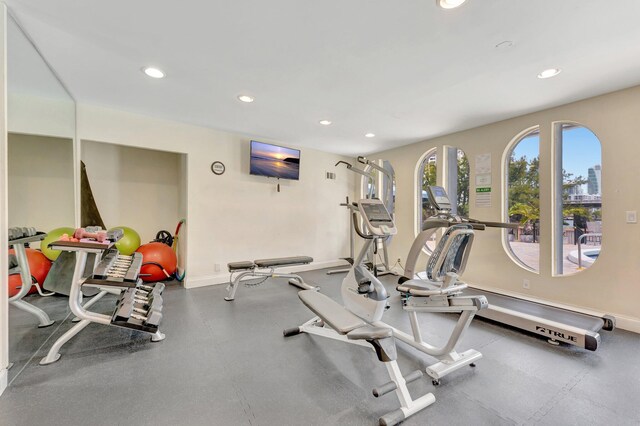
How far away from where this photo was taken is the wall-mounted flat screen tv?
4.61 meters

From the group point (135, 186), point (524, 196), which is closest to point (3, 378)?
point (135, 186)

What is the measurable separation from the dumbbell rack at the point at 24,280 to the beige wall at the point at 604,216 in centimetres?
513

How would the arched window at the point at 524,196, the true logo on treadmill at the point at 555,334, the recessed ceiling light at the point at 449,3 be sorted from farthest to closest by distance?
the arched window at the point at 524,196 → the true logo on treadmill at the point at 555,334 → the recessed ceiling light at the point at 449,3

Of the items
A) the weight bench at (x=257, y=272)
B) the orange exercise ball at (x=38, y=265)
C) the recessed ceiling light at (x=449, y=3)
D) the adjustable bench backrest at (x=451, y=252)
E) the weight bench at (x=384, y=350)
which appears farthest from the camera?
the weight bench at (x=257, y=272)

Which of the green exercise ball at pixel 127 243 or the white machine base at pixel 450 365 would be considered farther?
the green exercise ball at pixel 127 243

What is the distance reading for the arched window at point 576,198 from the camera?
3049 mm

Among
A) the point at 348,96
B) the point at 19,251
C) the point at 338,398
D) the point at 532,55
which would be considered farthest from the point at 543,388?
the point at 19,251

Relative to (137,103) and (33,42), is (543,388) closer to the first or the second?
(33,42)

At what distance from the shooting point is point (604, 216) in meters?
2.92

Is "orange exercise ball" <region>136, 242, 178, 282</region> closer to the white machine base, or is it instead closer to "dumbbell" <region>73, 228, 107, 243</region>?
"dumbbell" <region>73, 228, 107, 243</region>

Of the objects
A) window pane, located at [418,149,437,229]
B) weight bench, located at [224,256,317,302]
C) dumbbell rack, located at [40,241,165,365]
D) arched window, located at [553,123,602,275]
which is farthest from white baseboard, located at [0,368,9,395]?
arched window, located at [553,123,602,275]

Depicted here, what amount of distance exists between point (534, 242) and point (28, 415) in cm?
502

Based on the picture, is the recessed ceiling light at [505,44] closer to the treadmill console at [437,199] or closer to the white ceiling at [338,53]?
the white ceiling at [338,53]

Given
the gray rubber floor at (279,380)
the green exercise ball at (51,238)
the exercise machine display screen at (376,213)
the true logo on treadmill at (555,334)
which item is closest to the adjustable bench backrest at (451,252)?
the exercise machine display screen at (376,213)
